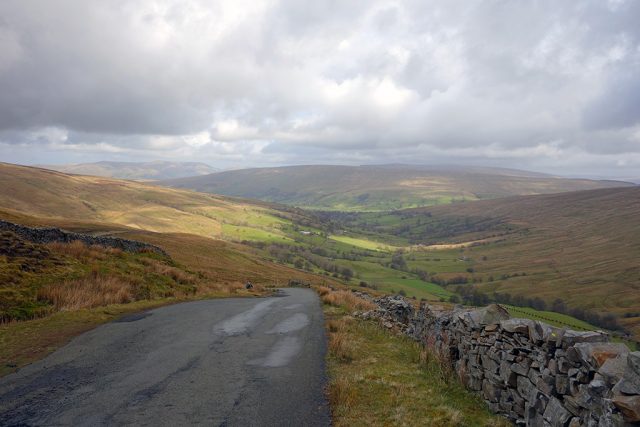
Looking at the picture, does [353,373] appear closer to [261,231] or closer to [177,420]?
[177,420]

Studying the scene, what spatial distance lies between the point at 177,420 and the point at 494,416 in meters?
7.55

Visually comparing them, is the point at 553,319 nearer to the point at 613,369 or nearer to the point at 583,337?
the point at 583,337

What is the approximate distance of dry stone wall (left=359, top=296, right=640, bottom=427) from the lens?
6.46 meters

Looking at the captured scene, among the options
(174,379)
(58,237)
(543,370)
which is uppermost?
(543,370)

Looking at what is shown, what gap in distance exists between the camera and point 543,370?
828 centimetres

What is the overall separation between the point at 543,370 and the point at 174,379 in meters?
8.83

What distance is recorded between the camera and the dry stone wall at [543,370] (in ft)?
21.2

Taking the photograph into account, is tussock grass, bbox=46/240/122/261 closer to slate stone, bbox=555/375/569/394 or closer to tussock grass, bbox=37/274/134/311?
tussock grass, bbox=37/274/134/311

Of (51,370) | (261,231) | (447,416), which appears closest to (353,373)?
(447,416)

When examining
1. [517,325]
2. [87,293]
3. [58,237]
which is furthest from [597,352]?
[58,237]

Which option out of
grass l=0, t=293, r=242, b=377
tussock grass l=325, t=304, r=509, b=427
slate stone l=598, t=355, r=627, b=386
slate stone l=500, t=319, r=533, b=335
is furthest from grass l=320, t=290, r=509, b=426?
grass l=0, t=293, r=242, b=377

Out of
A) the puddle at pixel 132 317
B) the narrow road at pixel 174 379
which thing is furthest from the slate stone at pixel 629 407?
the puddle at pixel 132 317

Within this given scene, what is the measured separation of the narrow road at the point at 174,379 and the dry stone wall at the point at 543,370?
179 inches

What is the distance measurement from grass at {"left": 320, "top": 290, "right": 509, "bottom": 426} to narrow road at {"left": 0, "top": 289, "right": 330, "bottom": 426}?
62 cm
